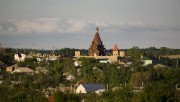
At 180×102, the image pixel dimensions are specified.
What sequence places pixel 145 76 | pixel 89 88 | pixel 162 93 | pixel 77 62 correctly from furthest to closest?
pixel 77 62
pixel 145 76
pixel 89 88
pixel 162 93

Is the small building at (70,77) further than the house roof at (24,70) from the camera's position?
No

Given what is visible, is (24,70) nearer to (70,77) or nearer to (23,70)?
(23,70)

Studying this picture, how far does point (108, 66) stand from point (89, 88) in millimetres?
20997

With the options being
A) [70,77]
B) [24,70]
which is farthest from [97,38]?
[70,77]

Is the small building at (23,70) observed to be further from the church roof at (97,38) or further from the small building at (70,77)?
the church roof at (97,38)

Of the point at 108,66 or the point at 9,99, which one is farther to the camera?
the point at 108,66

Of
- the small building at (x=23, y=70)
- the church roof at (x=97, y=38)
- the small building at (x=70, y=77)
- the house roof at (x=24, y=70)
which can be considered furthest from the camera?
the church roof at (x=97, y=38)

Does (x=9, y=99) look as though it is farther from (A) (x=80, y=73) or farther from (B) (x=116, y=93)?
(A) (x=80, y=73)

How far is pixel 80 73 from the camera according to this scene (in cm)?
7931

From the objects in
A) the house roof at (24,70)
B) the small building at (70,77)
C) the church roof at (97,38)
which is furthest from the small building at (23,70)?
the church roof at (97,38)

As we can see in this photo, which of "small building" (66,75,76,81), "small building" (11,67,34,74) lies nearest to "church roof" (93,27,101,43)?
"small building" (11,67,34,74)

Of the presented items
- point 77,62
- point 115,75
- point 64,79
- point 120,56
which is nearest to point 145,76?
point 115,75

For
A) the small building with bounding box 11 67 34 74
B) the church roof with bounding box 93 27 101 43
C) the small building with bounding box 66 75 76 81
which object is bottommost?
the small building with bounding box 66 75 76 81

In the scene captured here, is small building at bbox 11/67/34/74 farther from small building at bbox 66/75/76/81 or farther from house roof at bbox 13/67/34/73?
small building at bbox 66/75/76/81
